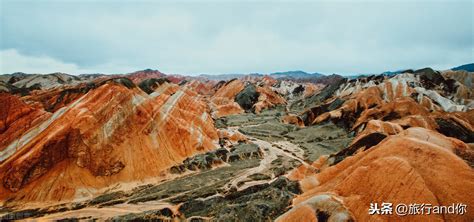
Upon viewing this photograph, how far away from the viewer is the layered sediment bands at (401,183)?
15430mm

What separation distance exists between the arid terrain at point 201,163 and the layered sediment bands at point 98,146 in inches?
5.0

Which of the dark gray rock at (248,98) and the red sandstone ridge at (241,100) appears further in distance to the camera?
the dark gray rock at (248,98)

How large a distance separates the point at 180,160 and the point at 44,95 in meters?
39.3

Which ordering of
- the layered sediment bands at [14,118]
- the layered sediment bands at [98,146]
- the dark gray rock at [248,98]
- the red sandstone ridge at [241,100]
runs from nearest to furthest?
1. the layered sediment bands at [98,146]
2. the layered sediment bands at [14,118]
3. the red sandstone ridge at [241,100]
4. the dark gray rock at [248,98]

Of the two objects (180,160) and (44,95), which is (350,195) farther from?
(44,95)

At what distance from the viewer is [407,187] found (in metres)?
16.2

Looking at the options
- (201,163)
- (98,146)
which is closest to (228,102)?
(201,163)

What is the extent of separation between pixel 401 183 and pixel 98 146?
32.1m

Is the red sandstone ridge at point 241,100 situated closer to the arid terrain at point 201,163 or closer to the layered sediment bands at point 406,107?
the layered sediment bands at point 406,107

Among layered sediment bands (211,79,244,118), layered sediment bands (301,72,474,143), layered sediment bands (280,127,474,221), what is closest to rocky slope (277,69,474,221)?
layered sediment bands (280,127,474,221)

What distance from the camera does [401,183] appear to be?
1648 cm

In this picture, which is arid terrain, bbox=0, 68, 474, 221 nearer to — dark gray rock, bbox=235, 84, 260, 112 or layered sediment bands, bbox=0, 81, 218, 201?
layered sediment bands, bbox=0, 81, 218, 201

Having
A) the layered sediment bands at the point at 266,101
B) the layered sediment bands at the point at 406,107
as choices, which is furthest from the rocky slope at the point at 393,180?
the layered sediment bands at the point at 266,101

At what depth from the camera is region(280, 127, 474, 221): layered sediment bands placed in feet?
50.6
